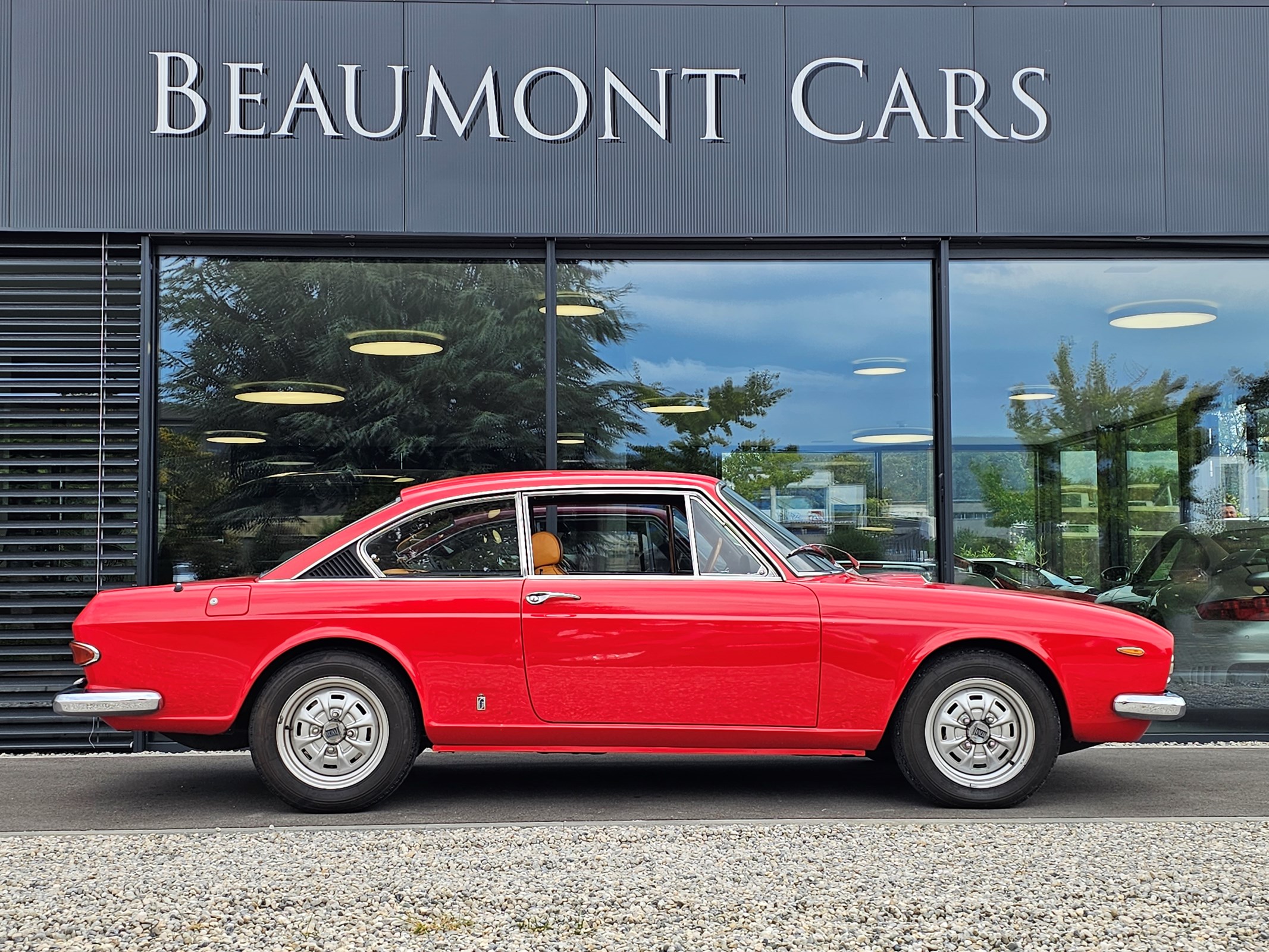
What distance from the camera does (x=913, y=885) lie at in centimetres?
373

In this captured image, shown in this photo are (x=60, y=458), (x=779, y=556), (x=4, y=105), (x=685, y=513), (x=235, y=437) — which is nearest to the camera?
(x=779, y=556)

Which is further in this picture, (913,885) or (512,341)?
(512,341)

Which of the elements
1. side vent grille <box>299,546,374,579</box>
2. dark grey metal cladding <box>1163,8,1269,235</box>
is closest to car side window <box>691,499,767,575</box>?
side vent grille <box>299,546,374,579</box>

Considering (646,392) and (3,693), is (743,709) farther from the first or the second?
(3,693)

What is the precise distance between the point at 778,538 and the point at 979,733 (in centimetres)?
122

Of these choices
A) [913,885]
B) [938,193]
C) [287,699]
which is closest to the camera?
[913,885]

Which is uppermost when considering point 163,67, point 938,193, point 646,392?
point 163,67

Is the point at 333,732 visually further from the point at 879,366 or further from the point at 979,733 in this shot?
the point at 879,366

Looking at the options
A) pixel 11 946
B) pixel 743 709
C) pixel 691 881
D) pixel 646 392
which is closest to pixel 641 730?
pixel 743 709

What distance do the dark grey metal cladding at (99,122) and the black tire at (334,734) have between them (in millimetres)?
3756

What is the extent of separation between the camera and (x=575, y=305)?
784cm

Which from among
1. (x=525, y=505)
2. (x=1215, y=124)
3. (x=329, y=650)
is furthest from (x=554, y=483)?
(x=1215, y=124)

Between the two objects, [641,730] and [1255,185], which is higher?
[1255,185]

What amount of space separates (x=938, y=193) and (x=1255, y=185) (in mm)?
2130
